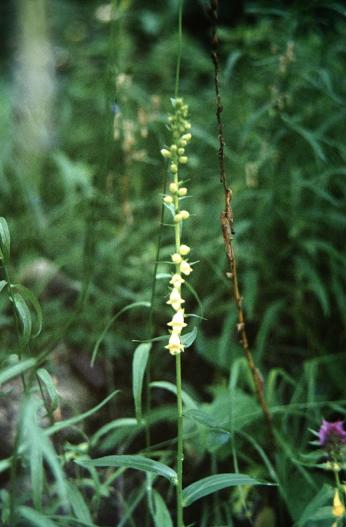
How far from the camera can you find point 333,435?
1.12 m

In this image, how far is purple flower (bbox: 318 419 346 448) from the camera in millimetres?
1115

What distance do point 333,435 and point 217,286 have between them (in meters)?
1.06

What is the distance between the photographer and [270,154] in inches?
79.2

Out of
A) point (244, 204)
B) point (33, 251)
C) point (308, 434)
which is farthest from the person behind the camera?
point (33, 251)

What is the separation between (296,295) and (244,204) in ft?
1.52

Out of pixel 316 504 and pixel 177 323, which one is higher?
pixel 177 323

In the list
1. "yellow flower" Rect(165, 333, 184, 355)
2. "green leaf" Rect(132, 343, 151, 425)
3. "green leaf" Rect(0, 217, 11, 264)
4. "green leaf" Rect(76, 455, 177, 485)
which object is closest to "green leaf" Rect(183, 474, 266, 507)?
"green leaf" Rect(76, 455, 177, 485)

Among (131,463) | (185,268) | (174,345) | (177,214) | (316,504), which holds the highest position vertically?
(177,214)

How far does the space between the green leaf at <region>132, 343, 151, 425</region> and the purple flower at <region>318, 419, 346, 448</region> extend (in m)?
0.40

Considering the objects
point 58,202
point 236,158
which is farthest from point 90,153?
point 236,158

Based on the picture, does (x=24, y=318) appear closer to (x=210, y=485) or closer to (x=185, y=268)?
(x=185, y=268)

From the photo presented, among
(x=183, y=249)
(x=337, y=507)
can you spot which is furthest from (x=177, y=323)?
(x=337, y=507)

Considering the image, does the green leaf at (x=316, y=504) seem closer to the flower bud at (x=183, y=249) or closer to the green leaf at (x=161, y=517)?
the green leaf at (x=161, y=517)

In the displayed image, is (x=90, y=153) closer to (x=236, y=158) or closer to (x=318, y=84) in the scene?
(x=236, y=158)
